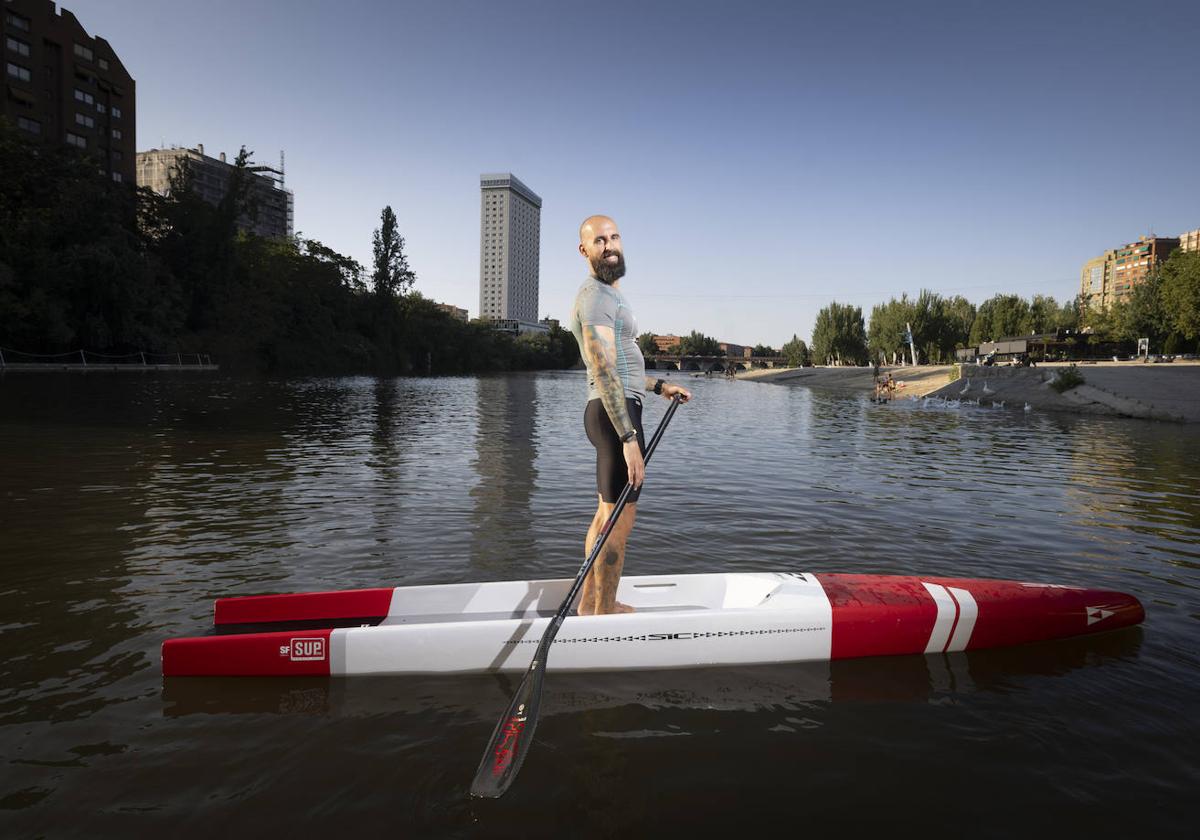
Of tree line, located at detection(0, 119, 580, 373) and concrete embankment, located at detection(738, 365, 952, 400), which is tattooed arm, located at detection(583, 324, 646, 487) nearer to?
tree line, located at detection(0, 119, 580, 373)

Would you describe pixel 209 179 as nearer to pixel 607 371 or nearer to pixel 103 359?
pixel 103 359

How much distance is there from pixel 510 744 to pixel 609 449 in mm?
2051

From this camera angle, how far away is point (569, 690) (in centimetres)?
450

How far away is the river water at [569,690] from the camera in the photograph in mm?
3330

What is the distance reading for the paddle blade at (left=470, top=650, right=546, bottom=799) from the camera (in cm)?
331

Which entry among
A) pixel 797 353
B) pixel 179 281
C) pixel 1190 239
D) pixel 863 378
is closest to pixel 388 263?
pixel 179 281

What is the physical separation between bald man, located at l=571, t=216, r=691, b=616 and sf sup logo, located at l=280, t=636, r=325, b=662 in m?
1.92

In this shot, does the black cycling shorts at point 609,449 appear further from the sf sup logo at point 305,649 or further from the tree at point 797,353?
the tree at point 797,353

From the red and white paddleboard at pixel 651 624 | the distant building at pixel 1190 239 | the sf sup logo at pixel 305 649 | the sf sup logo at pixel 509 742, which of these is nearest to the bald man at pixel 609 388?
the red and white paddleboard at pixel 651 624

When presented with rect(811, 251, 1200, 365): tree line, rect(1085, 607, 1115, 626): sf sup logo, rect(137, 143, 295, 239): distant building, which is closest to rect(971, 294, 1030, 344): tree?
rect(811, 251, 1200, 365): tree line

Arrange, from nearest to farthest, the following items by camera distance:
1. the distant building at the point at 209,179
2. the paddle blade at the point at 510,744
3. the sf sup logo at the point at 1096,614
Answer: the paddle blade at the point at 510,744 < the sf sup logo at the point at 1096,614 < the distant building at the point at 209,179

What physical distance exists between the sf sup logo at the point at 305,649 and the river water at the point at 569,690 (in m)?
0.22

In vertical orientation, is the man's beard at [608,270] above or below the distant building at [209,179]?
below

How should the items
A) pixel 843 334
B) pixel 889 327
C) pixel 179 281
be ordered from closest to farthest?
pixel 179 281 < pixel 889 327 < pixel 843 334
